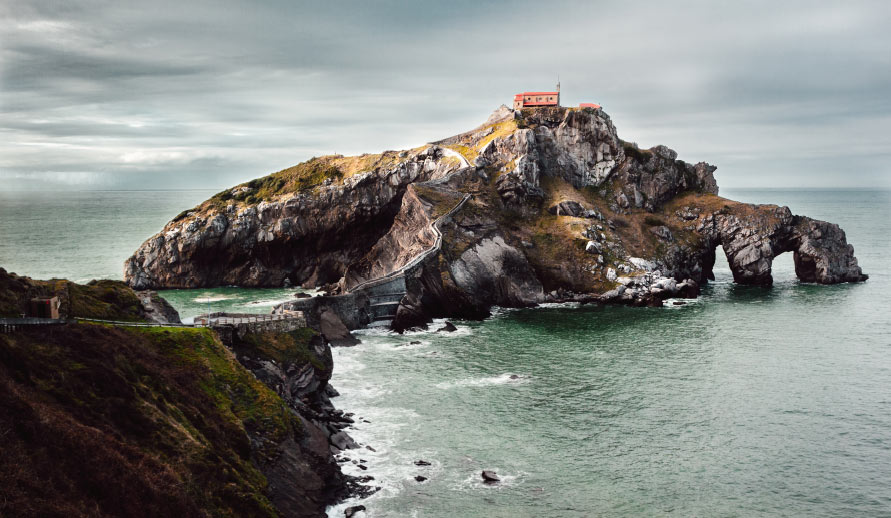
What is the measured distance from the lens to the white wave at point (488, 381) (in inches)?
2283

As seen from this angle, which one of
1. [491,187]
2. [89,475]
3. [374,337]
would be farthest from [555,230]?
[89,475]

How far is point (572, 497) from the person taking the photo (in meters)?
37.9

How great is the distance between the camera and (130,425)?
2766cm

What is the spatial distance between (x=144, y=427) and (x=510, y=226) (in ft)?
284

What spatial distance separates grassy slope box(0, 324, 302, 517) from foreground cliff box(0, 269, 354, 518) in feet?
0.19

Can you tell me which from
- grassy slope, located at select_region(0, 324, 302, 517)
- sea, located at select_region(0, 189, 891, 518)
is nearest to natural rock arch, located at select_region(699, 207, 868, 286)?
sea, located at select_region(0, 189, 891, 518)

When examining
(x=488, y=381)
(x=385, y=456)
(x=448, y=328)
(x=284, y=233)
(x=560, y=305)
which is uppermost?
(x=284, y=233)

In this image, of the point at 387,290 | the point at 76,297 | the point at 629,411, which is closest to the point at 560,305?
the point at 387,290

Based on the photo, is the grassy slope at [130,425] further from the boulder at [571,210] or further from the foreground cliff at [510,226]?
the boulder at [571,210]

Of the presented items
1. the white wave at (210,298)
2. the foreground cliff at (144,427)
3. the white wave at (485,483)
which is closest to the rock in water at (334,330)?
the foreground cliff at (144,427)

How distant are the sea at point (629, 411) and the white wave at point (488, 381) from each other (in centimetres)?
20

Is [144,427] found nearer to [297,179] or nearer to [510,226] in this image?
[510,226]

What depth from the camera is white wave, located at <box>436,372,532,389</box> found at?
2283 inches

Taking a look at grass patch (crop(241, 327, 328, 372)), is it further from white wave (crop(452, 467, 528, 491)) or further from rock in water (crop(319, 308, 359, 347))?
white wave (crop(452, 467, 528, 491))
